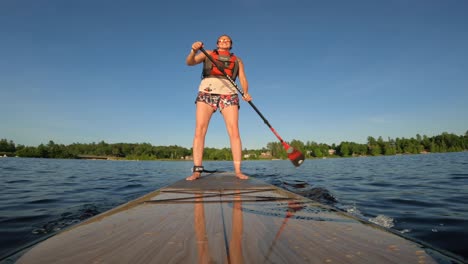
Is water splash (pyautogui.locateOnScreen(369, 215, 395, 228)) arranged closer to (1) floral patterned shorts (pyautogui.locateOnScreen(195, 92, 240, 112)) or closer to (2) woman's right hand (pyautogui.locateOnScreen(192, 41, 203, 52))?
(1) floral patterned shorts (pyautogui.locateOnScreen(195, 92, 240, 112))

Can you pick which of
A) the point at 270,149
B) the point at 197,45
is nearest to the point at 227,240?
the point at 197,45

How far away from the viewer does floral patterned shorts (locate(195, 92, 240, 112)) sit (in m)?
4.72

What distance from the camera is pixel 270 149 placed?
121 m

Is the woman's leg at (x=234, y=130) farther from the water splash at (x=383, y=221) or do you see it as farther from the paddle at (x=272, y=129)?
the water splash at (x=383, y=221)

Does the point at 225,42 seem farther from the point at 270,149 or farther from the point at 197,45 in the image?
the point at 270,149

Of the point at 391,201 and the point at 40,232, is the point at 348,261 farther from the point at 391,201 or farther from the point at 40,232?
the point at 391,201

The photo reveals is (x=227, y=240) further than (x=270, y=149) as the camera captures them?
No

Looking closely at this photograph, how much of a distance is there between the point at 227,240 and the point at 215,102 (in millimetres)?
3774

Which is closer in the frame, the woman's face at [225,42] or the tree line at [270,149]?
the woman's face at [225,42]

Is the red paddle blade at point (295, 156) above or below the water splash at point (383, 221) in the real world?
above

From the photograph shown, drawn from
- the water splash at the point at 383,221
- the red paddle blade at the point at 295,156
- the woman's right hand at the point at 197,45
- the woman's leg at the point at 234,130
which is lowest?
the water splash at the point at 383,221

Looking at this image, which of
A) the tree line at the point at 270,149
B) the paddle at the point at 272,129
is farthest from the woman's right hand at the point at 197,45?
the tree line at the point at 270,149

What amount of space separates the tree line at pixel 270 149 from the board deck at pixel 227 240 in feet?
331

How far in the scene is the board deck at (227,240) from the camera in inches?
39.4
